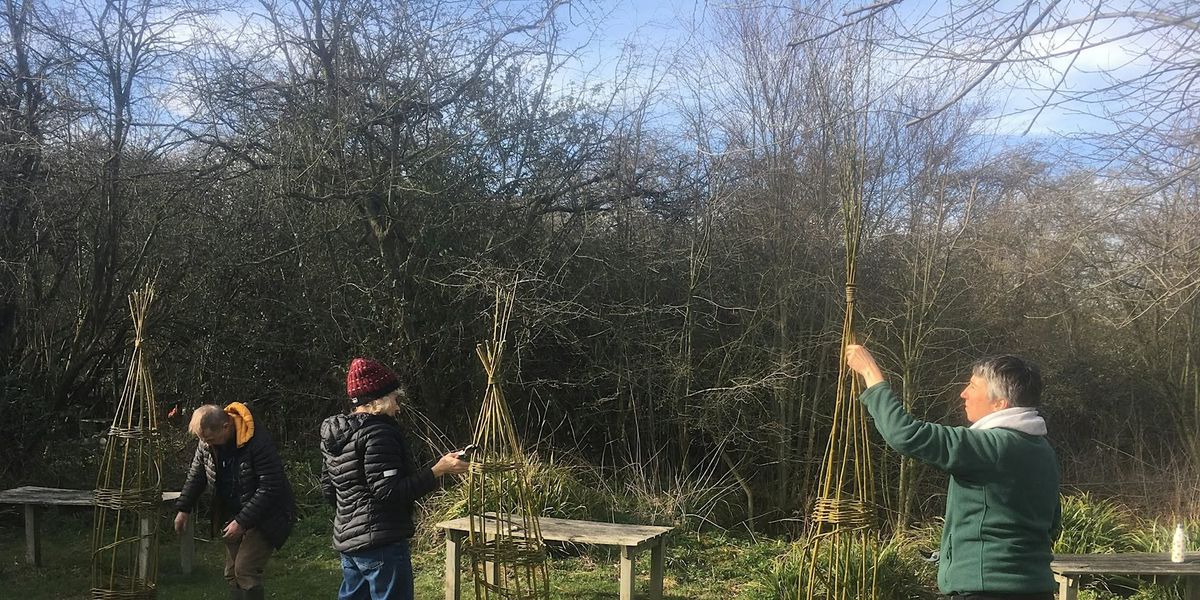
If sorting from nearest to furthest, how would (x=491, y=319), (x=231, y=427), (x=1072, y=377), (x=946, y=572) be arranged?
(x=946, y=572)
(x=231, y=427)
(x=491, y=319)
(x=1072, y=377)

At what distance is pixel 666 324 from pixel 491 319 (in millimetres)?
1806

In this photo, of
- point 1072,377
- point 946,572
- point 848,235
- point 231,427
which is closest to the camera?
point 946,572

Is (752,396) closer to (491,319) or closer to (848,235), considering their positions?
(491,319)

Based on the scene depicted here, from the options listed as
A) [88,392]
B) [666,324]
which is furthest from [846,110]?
[88,392]

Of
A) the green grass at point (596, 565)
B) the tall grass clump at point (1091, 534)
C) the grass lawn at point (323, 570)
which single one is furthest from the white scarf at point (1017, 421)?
the tall grass clump at point (1091, 534)

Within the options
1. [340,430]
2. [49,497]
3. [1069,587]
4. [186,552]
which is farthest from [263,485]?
[1069,587]

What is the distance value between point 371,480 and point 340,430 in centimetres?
25

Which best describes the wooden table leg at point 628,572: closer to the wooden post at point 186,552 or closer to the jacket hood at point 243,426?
the jacket hood at point 243,426

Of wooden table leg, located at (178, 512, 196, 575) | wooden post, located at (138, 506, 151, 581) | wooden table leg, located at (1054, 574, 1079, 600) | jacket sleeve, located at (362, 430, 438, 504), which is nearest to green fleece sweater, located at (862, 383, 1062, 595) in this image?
jacket sleeve, located at (362, 430, 438, 504)

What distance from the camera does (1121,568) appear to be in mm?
4523

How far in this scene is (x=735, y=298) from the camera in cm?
836

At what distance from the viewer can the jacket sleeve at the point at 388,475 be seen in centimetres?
337

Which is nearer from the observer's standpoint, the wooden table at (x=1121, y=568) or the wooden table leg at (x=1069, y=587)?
the wooden table at (x=1121, y=568)

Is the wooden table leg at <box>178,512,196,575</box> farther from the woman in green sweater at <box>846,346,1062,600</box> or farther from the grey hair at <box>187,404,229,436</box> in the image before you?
the woman in green sweater at <box>846,346,1062,600</box>
